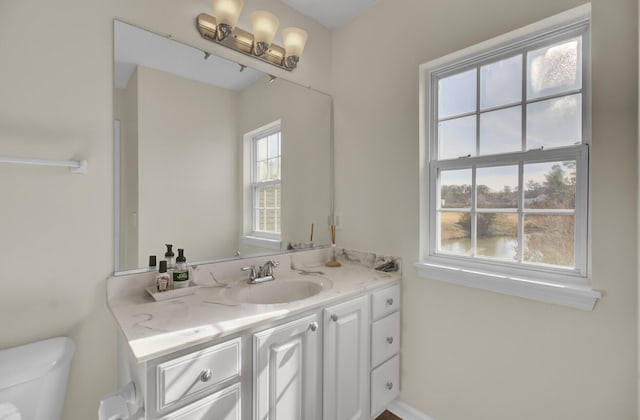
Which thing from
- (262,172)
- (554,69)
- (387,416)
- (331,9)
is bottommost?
(387,416)

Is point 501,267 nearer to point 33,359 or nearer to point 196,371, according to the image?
point 196,371

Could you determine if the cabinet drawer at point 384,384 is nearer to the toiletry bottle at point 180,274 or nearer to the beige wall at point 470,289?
the beige wall at point 470,289

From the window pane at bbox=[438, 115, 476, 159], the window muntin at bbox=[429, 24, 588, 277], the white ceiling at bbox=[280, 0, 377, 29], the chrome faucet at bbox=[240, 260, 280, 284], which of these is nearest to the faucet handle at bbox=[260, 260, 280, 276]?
the chrome faucet at bbox=[240, 260, 280, 284]

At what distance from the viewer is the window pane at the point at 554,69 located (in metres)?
1.24

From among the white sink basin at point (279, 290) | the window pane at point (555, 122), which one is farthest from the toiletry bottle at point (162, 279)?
the window pane at point (555, 122)

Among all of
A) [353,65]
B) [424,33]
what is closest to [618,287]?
[424,33]

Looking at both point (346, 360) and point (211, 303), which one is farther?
point (346, 360)

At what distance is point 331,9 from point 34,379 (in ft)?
7.91

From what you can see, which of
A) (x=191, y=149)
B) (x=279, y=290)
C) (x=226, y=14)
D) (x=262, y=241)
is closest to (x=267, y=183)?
(x=262, y=241)

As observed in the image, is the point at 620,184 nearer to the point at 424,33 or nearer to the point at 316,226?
the point at 424,33

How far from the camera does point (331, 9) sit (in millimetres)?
1952

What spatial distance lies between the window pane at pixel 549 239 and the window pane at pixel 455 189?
0.31m

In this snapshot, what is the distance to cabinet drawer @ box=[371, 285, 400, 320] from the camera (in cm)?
156

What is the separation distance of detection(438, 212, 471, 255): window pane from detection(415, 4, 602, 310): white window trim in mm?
65
